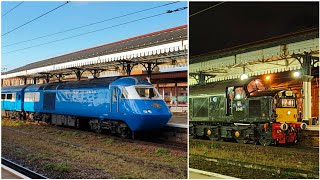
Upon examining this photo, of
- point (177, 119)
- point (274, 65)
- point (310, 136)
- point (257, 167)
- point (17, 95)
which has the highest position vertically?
point (274, 65)

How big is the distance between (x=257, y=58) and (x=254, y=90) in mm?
595

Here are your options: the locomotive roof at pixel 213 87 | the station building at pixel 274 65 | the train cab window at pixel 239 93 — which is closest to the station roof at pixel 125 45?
the station building at pixel 274 65

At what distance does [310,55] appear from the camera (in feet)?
13.7

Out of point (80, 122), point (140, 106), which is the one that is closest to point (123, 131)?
point (140, 106)

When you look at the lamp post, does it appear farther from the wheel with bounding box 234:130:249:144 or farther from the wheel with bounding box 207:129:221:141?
the wheel with bounding box 207:129:221:141

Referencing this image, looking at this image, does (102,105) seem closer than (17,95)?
Yes

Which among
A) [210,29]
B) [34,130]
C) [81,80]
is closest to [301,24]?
[210,29]

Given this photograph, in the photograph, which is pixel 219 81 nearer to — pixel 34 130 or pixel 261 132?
pixel 261 132

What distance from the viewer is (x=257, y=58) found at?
4.37 m

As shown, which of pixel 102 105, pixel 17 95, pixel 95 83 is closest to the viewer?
pixel 102 105

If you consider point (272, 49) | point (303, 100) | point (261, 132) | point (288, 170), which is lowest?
point (288, 170)

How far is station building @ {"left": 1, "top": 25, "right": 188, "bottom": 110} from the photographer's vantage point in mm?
5164

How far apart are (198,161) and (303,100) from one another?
59.5 inches

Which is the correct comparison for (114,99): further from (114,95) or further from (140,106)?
(140,106)
